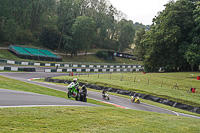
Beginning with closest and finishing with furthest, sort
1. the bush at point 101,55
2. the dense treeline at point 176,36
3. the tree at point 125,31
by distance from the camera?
1. the dense treeline at point 176,36
2. the bush at point 101,55
3. the tree at point 125,31

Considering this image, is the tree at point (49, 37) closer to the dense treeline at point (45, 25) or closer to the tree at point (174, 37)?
the dense treeline at point (45, 25)

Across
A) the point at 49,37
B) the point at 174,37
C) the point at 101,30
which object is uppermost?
the point at 101,30

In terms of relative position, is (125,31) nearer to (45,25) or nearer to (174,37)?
(45,25)

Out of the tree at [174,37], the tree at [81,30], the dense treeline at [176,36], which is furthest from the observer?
the tree at [81,30]

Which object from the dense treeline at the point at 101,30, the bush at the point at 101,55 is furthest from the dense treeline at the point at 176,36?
the bush at the point at 101,55

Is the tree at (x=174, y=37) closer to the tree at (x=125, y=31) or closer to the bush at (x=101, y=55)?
the bush at (x=101, y=55)

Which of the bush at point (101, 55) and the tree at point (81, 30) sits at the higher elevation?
the tree at point (81, 30)

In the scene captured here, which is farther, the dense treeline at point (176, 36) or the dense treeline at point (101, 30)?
the dense treeline at point (101, 30)

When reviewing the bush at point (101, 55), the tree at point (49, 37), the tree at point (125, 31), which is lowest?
the bush at point (101, 55)

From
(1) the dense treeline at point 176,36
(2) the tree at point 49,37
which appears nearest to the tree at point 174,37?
(1) the dense treeline at point 176,36

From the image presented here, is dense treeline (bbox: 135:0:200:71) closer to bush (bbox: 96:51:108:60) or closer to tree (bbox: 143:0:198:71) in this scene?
tree (bbox: 143:0:198:71)

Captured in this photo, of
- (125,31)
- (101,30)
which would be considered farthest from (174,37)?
(125,31)

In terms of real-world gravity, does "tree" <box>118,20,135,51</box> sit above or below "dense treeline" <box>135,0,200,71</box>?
above

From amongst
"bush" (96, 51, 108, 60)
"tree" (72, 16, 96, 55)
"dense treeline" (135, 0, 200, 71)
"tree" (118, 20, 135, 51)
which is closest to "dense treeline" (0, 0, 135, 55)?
"tree" (72, 16, 96, 55)
